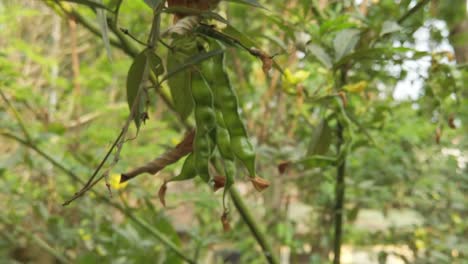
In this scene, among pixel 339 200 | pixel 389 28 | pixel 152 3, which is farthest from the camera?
pixel 339 200

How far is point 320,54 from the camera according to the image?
2.10ft

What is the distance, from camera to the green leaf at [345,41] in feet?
2.08

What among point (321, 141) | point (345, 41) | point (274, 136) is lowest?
point (321, 141)

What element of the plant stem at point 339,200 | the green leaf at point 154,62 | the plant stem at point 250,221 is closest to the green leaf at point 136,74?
the green leaf at point 154,62

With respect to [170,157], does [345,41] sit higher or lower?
higher

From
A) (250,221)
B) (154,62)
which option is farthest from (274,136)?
(154,62)

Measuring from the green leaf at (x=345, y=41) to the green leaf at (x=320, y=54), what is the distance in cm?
2

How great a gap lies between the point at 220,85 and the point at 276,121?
127cm

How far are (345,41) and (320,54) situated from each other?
38mm

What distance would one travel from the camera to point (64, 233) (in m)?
1.28

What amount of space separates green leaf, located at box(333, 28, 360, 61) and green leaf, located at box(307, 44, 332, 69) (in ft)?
0.05

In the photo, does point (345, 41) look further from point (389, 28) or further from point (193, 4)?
point (193, 4)

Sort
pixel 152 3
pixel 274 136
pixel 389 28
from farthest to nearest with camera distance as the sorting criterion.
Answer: pixel 274 136 → pixel 389 28 → pixel 152 3

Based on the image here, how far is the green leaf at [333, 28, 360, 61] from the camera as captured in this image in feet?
2.08
